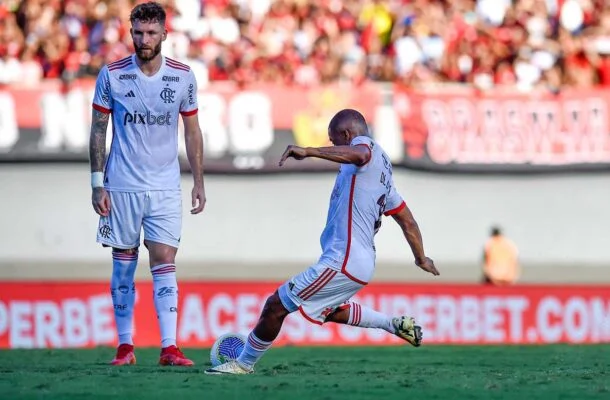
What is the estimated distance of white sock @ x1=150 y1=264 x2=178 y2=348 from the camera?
31.2ft

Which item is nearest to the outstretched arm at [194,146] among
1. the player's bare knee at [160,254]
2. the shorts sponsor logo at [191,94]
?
the shorts sponsor logo at [191,94]

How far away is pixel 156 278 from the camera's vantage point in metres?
9.62

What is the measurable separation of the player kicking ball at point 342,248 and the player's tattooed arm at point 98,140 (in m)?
1.80

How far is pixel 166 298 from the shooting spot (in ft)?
31.4

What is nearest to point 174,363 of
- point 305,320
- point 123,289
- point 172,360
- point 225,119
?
point 172,360

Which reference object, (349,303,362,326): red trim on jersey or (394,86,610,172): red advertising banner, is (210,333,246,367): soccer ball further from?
(394,86,610,172): red advertising banner

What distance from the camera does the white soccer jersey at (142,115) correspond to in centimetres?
952

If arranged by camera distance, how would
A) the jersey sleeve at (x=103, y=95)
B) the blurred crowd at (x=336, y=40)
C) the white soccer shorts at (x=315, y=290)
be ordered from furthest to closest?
the blurred crowd at (x=336, y=40) < the jersey sleeve at (x=103, y=95) < the white soccer shorts at (x=315, y=290)

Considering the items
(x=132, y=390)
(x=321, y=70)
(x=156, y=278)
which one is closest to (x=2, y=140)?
(x=321, y=70)

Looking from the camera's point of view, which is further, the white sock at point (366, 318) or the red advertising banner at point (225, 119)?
the red advertising banner at point (225, 119)

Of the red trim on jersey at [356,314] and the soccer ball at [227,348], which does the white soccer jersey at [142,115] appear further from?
the red trim on jersey at [356,314]

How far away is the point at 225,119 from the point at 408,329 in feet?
41.5

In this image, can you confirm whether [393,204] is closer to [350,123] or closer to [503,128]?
[350,123]

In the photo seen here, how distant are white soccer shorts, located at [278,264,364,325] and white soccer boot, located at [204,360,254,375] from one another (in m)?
0.55
